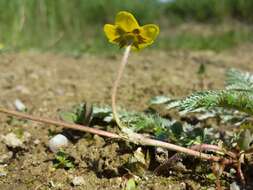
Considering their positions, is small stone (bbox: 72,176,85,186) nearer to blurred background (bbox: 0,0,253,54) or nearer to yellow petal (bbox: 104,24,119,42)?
yellow petal (bbox: 104,24,119,42)

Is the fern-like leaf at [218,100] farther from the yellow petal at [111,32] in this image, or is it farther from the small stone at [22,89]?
the small stone at [22,89]

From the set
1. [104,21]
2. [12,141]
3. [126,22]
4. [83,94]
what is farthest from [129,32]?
[104,21]

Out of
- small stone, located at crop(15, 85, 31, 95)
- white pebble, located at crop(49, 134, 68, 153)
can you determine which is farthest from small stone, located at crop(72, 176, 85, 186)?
small stone, located at crop(15, 85, 31, 95)

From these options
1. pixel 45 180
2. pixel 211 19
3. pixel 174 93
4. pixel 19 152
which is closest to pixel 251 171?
pixel 45 180

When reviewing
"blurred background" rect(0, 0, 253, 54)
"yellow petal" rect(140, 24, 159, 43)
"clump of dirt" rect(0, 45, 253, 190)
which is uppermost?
"yellow petal" rect(140, 24, 159, 43)

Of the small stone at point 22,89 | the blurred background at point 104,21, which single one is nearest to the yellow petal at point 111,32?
the small stone at point 22,89

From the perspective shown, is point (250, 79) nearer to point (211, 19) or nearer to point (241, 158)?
point (241, 158)
